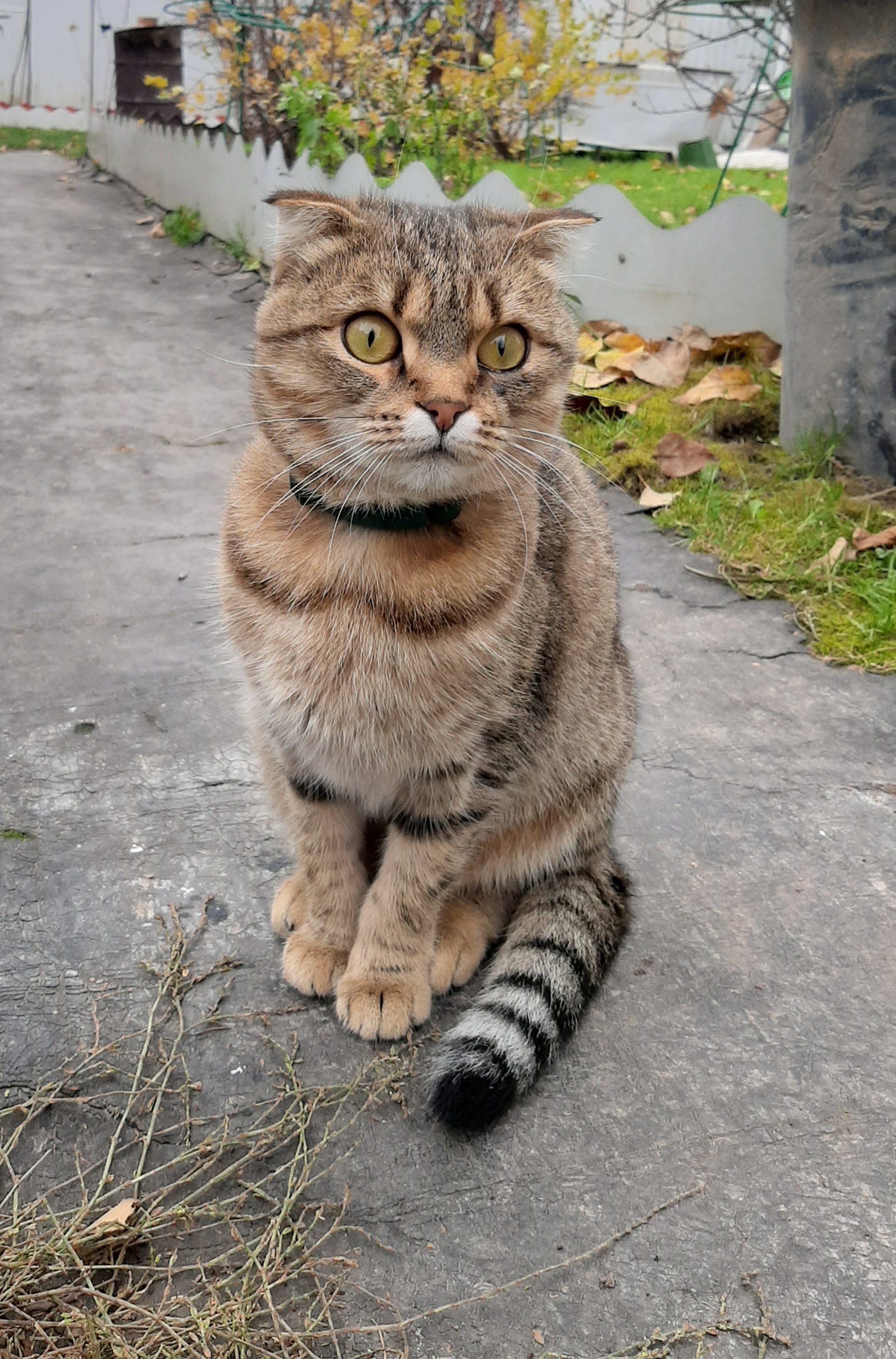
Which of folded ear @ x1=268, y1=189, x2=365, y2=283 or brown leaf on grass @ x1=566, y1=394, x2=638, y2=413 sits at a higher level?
folded ear @ x1=268, y1=189, x2=365, y2=283

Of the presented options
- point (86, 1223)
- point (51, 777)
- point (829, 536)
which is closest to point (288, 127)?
point (829, 536)

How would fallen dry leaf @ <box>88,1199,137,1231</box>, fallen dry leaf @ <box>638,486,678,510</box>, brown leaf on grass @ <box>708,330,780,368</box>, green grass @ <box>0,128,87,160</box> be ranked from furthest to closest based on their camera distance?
green grass @ <box>0,128,87,160</box>
brown leaf on grass @ <box>708,330,780,368</box>
fallen dry leaf @ <box>638,486,678,510</box>
fallen dry leaf @ <box>88,1199,137,1231</box>

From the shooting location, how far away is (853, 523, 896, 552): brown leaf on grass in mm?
3703

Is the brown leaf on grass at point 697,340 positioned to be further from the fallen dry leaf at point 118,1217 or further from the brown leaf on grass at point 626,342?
the fallen dry leaf at point 118,1217

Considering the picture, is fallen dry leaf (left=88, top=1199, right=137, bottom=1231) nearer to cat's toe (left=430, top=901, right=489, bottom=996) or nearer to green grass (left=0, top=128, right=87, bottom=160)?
cat's toe (left=430, top=901, right=489, bottom=996)

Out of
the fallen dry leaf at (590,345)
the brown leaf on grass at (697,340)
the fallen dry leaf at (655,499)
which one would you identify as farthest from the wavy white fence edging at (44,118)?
the fallen dry leaf at (655,499)

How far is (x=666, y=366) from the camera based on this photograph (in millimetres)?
5027

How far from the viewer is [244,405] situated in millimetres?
5332

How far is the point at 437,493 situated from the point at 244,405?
12.7 ft

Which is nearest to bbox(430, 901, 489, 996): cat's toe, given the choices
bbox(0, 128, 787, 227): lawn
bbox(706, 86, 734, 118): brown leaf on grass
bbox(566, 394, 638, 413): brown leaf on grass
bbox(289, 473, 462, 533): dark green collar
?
bbox(289, 473, 462, 533): dark green collar

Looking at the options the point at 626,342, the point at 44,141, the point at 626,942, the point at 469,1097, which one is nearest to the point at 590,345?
the point at 626,342

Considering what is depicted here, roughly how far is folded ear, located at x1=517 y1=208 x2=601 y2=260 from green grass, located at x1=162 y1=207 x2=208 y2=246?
22.3 ft

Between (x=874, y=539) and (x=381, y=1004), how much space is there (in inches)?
102

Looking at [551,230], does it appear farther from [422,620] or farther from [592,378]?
[592,378]
